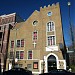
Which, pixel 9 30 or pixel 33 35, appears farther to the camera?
pixel 9 30

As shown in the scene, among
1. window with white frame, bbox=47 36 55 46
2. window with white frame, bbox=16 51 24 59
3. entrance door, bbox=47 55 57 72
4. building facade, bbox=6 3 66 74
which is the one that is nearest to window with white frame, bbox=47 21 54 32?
building facade, bbox=6 3 66 74

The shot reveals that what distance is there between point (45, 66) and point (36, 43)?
19.4ft

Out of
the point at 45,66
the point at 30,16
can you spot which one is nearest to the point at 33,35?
the point at 30,16

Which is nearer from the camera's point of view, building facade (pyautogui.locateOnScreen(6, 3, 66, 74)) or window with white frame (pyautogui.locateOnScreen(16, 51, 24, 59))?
building facade (pyautogui.locateOnScreen(6, 3, 66, 74))

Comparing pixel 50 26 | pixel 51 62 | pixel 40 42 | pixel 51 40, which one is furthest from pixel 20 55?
pixel 50 26

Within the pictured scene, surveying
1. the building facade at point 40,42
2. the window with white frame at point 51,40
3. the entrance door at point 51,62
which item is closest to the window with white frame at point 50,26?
the building facade at point 40,42

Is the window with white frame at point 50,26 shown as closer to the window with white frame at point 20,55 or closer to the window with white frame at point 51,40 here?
the window with white frame at point 51,40

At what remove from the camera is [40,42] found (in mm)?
38281

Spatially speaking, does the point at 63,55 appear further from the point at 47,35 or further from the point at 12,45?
the point at 12,45

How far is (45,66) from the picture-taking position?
36156mm

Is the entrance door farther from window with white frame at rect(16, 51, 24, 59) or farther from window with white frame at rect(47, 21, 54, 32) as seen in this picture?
window with white frame at rect(16, 51, 24, 59)

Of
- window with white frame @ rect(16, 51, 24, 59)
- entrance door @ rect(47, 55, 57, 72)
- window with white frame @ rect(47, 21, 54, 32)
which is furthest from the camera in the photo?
window with white frame @ rect(16, 51, 24, 59)

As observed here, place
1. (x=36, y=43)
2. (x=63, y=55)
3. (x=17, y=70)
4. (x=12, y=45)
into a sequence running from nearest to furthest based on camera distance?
(x=17, y=70) < (x=63, y=55) < (x=36, y=43) < (x=12, y=45)

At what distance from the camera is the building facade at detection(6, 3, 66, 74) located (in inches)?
1423
